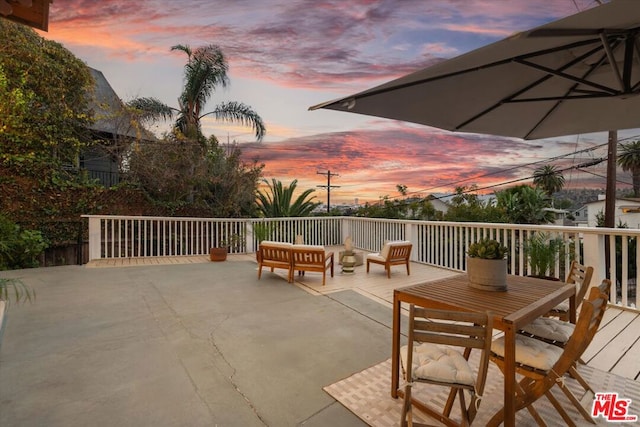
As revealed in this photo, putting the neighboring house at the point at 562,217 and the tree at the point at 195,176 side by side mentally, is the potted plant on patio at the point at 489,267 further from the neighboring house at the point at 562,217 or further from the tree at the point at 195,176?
the neighboring house at the point at 562,217

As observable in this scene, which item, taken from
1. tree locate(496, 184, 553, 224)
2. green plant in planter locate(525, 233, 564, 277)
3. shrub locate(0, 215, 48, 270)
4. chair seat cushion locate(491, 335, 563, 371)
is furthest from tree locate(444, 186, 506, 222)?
shrub locate(0, 215, 48, 270)

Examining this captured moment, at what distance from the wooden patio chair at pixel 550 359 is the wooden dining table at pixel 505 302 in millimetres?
153

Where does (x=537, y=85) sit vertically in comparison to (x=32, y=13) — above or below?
below

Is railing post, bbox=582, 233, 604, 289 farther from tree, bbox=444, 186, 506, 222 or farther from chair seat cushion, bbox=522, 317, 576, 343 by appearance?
tree, bbox=444, 186, 506, 222

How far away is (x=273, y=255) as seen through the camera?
5.37 metres

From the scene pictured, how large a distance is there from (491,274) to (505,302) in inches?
11.5

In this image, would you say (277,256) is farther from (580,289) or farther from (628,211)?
(628,211)

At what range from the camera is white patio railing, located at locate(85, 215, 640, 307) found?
394 cm

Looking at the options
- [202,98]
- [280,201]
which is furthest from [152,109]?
[280,201]

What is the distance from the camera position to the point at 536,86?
2.62m

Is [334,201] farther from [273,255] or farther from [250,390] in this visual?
[250,390]

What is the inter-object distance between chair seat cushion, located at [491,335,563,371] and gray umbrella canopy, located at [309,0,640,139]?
5.61 feet

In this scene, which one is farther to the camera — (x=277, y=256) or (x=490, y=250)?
(x=277, y=256)

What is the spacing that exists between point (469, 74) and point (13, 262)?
9072mm
